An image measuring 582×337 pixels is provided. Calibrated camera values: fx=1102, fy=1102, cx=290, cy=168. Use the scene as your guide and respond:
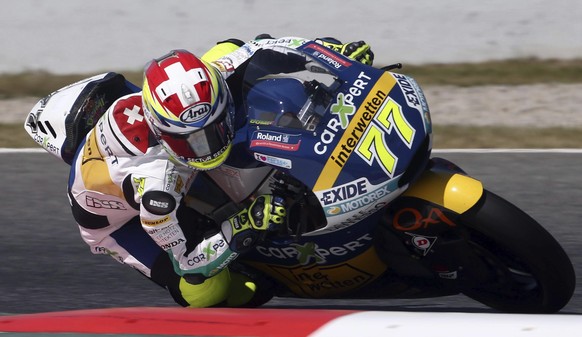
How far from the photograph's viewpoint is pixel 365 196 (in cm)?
411

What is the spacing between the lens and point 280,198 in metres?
4.23

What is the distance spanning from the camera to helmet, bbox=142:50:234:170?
13.5 ft

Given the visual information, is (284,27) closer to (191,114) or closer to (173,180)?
(173,180)

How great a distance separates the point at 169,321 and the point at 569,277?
1.64 m

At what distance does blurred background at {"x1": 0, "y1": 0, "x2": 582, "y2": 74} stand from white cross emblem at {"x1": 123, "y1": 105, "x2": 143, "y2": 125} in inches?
187

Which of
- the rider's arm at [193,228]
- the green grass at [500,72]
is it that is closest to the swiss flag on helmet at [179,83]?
the rider's arm at [193,228]

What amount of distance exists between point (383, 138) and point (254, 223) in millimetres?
601

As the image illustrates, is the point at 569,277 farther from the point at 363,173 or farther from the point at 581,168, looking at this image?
the point at 581,168

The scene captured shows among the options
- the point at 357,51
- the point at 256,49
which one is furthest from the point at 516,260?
the point at 256,49

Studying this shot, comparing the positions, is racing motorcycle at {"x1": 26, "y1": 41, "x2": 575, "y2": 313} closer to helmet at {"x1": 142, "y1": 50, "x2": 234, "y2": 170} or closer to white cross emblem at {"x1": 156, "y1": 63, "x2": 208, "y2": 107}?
helmet at {"x1": 142, "y1": 50, "x2": 234, "y2": 170}

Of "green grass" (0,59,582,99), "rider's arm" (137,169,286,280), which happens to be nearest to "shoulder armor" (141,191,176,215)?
"rider's arm" (137,169,286,280)

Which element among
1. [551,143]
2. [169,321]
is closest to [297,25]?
[551,143]

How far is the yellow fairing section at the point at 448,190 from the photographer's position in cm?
414

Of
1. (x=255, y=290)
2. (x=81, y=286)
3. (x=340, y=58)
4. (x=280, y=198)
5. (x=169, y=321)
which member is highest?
(x=340, y=58)
